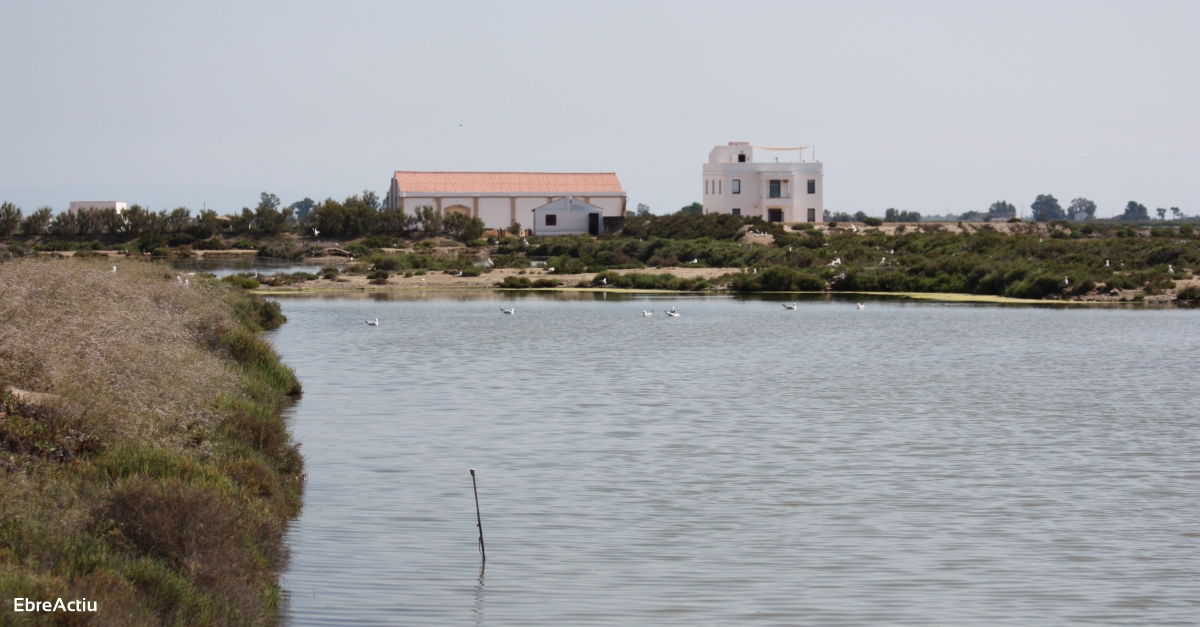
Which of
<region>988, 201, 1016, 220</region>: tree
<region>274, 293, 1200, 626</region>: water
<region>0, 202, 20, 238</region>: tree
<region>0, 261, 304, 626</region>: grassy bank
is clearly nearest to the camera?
<region>0, 261, 304, 626</region>: grassy bank

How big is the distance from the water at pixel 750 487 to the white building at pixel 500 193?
6383 centimetres

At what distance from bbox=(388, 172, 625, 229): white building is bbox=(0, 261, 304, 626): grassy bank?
7532 cm

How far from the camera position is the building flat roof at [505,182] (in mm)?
92312

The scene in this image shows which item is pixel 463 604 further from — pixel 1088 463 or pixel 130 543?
pixel 1088 463

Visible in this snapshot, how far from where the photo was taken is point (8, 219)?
82.2 metres

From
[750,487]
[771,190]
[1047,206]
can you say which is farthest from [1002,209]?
[750,487]

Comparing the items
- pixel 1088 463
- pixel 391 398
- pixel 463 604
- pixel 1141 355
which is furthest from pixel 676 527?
pixel 1141 355

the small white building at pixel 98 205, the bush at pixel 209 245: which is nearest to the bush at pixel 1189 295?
the bush at pixel 209 245

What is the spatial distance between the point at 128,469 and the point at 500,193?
82.8 metres

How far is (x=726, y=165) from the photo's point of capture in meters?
89.5

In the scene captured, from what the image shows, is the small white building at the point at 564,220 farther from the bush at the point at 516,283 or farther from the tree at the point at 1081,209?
the tree at the point at 1081,209

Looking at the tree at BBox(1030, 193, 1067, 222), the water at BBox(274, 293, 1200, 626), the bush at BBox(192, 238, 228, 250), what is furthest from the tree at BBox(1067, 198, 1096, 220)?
the water at BBox(274, 293, 1200, 626)

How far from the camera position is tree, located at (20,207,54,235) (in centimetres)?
8300

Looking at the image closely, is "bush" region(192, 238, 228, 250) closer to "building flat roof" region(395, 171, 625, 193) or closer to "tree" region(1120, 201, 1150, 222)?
"building flat roof" region(395, 171, 625, 193)
